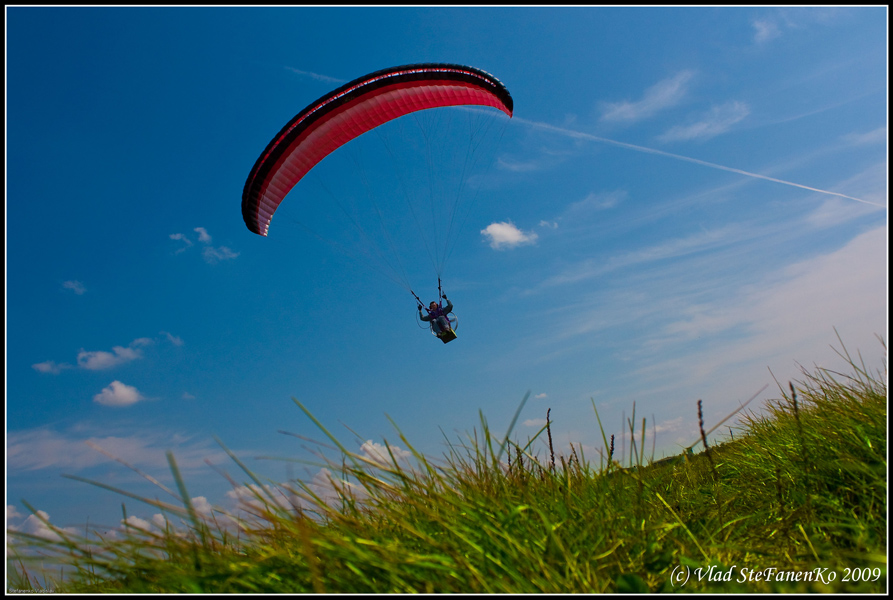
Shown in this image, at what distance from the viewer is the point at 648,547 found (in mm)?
2943

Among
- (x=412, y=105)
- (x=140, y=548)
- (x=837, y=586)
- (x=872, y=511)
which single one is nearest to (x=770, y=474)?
(x=872, y=511)

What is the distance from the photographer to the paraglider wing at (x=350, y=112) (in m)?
10.6

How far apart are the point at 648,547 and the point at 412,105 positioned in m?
11.1

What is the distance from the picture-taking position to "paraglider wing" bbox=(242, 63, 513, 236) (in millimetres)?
10555

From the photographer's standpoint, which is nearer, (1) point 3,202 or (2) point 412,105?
(1) point 3,202

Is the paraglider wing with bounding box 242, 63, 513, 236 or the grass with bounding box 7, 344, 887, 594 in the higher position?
the paraglider wing with bounding box 242, 63, 513, 236

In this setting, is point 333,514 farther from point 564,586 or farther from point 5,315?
point 5,315

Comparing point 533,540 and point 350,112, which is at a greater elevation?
point 350,112

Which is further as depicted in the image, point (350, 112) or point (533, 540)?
point (350, 112)

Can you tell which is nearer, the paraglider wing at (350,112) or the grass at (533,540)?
the grass at (533,540)

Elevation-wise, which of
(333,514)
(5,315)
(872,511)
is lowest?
(872,511)

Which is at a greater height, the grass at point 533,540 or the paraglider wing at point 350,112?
the paraglider wing at point 350,112

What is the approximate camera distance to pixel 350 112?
1112cm

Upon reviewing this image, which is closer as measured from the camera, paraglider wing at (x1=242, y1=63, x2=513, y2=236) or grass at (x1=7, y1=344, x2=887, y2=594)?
grass at (x1=7, y1=344, x2=887, y2=594)
